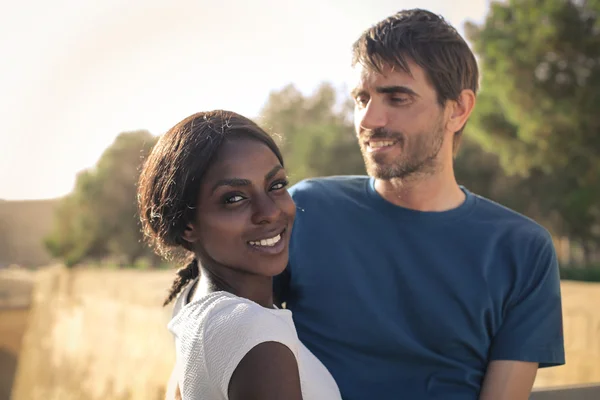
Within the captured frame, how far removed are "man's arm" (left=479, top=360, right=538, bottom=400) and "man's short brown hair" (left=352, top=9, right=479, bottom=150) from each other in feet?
3.05

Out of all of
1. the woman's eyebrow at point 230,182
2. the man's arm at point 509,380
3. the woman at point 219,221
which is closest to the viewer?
the woman at point 219,221

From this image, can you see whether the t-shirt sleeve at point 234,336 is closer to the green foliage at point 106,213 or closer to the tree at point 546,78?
the tree at point 546,78

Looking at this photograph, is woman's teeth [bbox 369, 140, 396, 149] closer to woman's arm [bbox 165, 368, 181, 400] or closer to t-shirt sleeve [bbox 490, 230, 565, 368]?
t-shirt sleeve [bbox 490, 230, 565, 368]

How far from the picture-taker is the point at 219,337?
1367mm

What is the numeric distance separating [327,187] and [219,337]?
131 cm

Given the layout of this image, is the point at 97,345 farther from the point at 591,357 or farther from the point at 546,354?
the point at 546,354

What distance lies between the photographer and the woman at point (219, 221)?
145 cm

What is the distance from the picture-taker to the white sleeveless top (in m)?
1.35

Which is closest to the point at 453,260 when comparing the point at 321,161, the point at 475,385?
the point at 475,385

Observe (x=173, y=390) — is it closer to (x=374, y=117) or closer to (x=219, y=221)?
(x=219, y=221)

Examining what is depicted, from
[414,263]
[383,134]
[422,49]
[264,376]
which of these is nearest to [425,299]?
[414,263]

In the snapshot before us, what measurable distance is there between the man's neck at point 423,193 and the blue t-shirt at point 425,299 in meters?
0.04

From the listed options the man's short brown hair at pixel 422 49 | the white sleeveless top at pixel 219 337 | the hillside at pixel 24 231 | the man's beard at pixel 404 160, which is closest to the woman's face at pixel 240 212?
the white sleeveless top at pixel 219 337

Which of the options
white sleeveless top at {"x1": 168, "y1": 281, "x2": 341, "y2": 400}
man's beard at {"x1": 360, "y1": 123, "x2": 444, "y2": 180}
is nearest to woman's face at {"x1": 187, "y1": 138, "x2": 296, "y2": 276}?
white sleeveless top at {"x1": 168, "y1": 281, "x2": 341, "y2": 400}
